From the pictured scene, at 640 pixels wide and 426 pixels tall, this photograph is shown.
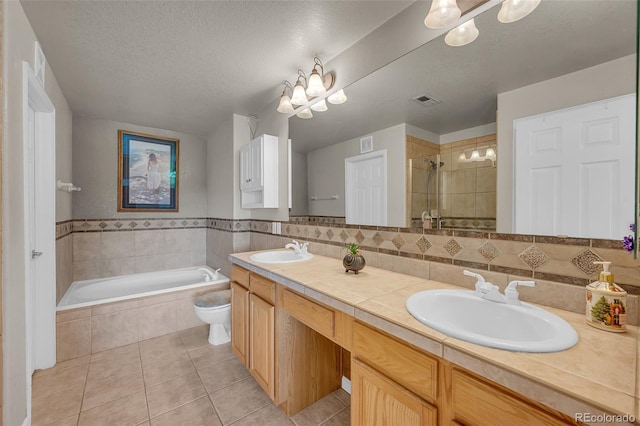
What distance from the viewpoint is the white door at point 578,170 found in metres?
0.80

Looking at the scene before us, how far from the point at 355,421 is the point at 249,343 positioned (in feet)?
3.34

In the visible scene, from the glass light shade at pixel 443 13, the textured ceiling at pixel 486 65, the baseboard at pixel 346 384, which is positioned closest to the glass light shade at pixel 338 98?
the textured ceiling at pixel 486 65

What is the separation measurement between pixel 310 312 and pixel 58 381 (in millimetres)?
2091

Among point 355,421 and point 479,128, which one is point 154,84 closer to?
point 479,128

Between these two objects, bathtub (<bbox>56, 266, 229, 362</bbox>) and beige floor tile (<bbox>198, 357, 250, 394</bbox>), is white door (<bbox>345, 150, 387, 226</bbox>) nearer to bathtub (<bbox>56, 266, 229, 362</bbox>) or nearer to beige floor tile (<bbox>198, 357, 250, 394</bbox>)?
beige floor tile (<bbox>198, 357, 250, 394</bbox>)

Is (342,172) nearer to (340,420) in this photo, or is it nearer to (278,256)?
(278,256)

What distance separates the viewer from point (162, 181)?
336cm

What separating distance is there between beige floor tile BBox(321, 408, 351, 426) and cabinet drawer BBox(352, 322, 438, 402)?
81 centimetres

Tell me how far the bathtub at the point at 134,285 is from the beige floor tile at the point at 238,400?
127 cm

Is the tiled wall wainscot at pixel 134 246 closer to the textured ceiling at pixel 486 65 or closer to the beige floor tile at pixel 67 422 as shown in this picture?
the beige floor tile at pixel 67 422

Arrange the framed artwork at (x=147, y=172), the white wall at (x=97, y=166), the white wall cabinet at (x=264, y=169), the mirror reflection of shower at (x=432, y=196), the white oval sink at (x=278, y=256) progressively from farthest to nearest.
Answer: the framed artwork at (x=147, y=172)
the white wall at (x=97, y=166)
the white wall cabinet at (x=264, y=169)
the white oval sink at (x=278, y=256)
the mirror reflection of shower at (x=432, y=196)

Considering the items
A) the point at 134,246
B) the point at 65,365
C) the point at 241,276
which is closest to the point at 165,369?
the point at 65,365

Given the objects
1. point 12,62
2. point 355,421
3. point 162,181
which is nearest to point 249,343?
point 355,421

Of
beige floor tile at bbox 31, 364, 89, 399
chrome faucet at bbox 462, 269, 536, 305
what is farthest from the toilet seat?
chrome faucet at bbox 462, 269, 536, 305
